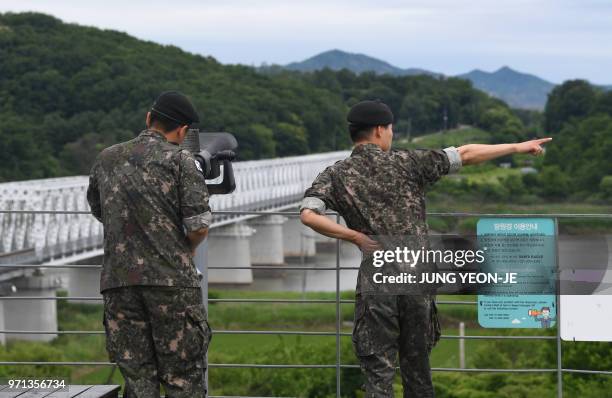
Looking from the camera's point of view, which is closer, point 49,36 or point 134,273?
point 134,273

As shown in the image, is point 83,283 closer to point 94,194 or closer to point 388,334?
point 94,194

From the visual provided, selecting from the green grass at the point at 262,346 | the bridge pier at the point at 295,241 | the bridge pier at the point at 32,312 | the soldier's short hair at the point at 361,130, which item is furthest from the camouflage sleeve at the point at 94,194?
the bridge pier at the point at 295,241

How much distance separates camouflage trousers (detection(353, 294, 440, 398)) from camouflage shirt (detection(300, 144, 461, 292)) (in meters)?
0.12

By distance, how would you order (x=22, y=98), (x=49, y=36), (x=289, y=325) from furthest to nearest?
(x=49, y=36) < (x=22, y=98) < (x=289, y=325)

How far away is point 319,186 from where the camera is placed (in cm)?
470

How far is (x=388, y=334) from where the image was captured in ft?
15.2

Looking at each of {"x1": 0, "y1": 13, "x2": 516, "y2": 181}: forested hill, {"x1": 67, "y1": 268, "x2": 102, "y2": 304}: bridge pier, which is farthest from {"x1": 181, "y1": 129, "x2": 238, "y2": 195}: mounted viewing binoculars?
{"x1": 0, "y1": 13, "x2": 516, "y2": 181}: forested hill

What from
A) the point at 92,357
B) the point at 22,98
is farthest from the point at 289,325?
the point at 22,98

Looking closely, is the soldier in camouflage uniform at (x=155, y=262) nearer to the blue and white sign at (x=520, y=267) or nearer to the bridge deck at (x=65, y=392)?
the bridge deck at (x=65, y=392)

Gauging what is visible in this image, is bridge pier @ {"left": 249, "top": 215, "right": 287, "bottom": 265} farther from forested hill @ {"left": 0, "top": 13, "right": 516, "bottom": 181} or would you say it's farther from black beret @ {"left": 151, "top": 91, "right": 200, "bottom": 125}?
black beret @ {"left": 151, "top": 91, "right": 200, "bottom": 125}

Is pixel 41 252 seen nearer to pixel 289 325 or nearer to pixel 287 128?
pixel 289 325

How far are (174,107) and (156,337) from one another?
3.11 ft

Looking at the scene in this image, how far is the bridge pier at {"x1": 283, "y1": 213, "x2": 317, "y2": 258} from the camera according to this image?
288 ft

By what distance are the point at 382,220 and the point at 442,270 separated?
0.63m
